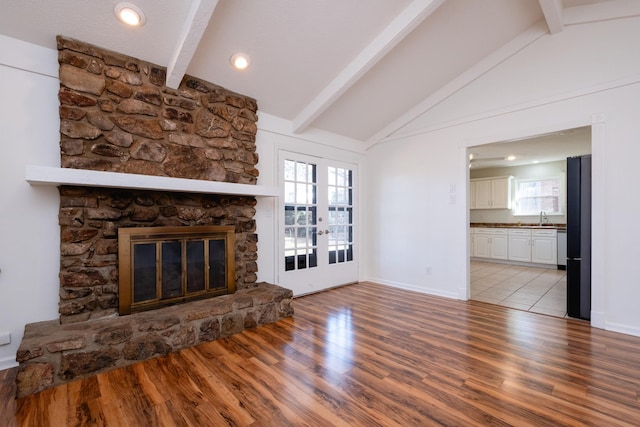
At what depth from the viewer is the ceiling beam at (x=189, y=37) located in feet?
6.98

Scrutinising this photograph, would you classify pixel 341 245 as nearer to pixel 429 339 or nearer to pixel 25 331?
pixel 429 339

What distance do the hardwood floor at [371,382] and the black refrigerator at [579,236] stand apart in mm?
295

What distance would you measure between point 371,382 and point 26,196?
116 inches

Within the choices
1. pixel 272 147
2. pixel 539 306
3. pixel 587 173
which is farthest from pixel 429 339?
pixel 272 147

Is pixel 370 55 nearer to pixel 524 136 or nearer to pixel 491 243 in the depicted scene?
pixel 524 136

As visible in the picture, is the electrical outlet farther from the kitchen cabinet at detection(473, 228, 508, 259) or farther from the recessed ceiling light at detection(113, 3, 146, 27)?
the kitchen cabinet at detection(473, 228, 508, 259)

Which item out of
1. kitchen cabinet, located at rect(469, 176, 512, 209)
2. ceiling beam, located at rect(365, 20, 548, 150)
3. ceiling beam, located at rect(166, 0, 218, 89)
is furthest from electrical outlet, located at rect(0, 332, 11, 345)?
kitchen cabinet, located at rect(469, 176, 512, 209)

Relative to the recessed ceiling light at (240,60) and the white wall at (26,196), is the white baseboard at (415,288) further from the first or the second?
the white wall at (26,196)

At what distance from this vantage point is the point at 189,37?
7.61 feet

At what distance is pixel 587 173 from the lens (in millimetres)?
3066

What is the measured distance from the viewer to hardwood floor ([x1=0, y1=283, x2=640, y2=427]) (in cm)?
162

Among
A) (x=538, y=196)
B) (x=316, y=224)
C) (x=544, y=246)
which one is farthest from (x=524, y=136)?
(x=538, y=196)

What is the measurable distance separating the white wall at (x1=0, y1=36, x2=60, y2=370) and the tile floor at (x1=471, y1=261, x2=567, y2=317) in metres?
4.69

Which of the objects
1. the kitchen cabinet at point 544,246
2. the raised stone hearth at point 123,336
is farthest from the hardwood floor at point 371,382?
the kitchen cabinet at point 544,246
